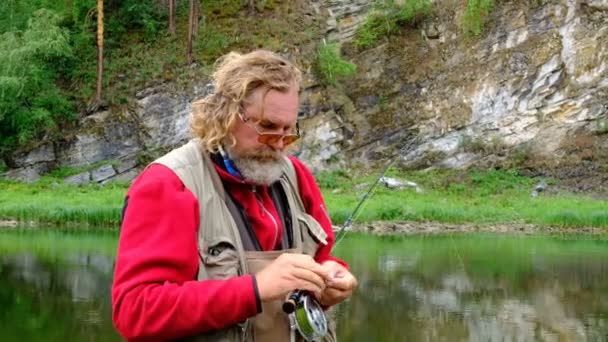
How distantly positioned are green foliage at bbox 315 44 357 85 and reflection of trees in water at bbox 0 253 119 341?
17.4 m

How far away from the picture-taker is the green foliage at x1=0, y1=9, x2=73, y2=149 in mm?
31641

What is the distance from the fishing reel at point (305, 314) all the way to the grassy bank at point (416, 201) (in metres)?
20.9

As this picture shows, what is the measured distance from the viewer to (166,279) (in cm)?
267

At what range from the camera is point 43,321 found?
1124 centimetres

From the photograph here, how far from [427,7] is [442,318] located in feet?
83.6

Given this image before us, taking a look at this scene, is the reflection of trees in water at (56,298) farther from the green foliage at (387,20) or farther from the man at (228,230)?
the green foliage at (387,20)

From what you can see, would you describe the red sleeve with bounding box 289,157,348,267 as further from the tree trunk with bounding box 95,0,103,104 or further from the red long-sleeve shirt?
the tree trunk with bounding box 95,0,103,104

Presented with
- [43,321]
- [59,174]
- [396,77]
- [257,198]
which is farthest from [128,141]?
[257,198]

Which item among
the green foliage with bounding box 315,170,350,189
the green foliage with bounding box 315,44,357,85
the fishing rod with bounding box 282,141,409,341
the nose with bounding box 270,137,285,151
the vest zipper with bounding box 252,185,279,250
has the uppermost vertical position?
the nose with bounding box 270,137,285,151

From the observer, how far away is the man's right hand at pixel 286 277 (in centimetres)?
271

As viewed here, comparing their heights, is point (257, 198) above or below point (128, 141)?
above

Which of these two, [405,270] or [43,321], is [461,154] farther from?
[43,321]

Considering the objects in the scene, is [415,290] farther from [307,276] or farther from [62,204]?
[62,204]

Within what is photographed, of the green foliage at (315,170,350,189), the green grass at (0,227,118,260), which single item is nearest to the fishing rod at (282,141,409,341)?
the green grass at (0,227,118,260)
